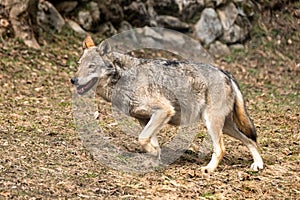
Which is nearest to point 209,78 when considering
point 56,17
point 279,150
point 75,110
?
point 279,150

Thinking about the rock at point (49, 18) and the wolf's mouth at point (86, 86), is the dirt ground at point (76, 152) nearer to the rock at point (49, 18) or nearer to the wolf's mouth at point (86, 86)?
the rock at point (49, 18)

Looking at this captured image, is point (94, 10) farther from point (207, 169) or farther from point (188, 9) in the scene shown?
point (207, 169)

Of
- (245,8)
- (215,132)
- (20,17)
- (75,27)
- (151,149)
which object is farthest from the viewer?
(245,8)

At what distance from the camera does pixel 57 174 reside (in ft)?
20.2

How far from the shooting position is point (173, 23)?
59.3 ft

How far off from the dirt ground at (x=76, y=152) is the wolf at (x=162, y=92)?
46cm

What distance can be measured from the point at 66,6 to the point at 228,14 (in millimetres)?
6031

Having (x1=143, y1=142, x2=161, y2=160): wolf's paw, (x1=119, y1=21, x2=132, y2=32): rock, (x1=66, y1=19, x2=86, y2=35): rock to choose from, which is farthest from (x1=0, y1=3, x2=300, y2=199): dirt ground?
(x1=119, y1=21, x2=132, y2=32): rock

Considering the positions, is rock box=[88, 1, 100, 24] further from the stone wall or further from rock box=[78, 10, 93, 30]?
rock box=[78, 10, 93, 30]

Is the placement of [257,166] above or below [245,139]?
below

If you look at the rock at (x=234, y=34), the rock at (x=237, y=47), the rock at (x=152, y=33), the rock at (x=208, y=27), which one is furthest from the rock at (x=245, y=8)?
the rock at (x=152, y=33)

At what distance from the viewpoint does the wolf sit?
676 cm

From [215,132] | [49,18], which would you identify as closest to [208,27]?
[49,18]

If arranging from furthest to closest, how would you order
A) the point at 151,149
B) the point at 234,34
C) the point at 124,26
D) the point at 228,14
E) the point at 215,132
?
1. the point at 228,14
2. the point at 234,34
3. the point at 124,26
4. the point at 151,149
5. the point at 215,132
